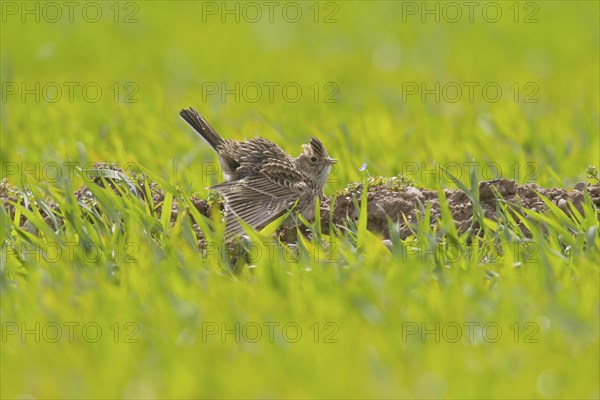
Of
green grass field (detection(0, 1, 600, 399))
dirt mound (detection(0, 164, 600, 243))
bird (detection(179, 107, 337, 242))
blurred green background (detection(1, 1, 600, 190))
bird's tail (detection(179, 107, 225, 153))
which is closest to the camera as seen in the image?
green grass field (detection(0, 1, 600, 399))

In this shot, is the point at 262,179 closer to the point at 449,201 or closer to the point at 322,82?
the point at 449,201

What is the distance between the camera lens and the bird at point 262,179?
7.56 m

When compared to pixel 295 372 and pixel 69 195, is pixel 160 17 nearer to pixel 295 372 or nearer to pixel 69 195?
pixel 69 195

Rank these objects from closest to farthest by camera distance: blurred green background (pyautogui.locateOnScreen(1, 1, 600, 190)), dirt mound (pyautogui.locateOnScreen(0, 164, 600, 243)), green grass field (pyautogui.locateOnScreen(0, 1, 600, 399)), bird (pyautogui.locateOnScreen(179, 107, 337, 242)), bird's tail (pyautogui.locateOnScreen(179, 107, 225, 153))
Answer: green grass field (pyautogui.locateOnScreen(0, 1, 600, 399)), dirt mound (pyautogui.locateOnScreen(0, 164, 600, 243)), bird (pyautogui.locateOnScreen(179, 107, 337, 242)), bird's tail (pyautogui.locateOnScreen(179, 107, 225, 153)), blurred green background (pyautogui.locateOnScreen(1, 1, 600, 190))

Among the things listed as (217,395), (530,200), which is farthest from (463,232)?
(217,395)

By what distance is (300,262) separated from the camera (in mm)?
6684

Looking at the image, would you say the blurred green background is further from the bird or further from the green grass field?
the bird

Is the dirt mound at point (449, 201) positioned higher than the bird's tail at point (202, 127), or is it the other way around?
the bird's tail at point (202, 127)

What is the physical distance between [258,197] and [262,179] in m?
0.31

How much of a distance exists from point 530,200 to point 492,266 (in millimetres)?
1191

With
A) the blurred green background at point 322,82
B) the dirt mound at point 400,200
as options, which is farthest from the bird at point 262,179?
the blurred green background at point 322,82

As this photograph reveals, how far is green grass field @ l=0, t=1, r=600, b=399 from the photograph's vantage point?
5.09 m

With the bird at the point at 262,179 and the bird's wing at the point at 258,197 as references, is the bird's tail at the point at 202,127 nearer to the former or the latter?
the bird at the point at 262,179

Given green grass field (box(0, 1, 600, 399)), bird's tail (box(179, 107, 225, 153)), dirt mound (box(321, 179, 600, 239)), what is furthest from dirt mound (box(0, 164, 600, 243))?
bird's tail (box(179, 107, 225, 153))
